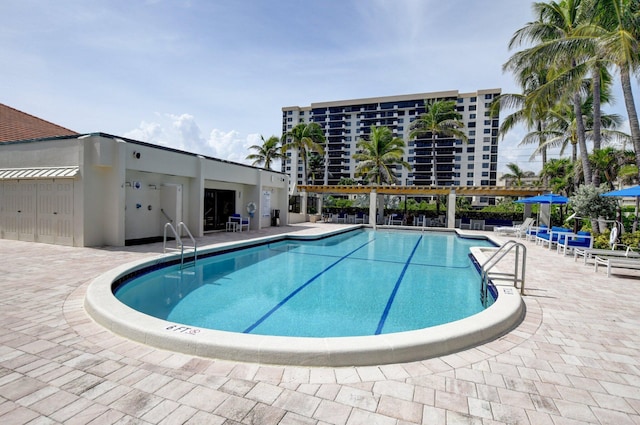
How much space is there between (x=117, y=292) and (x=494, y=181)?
72.8 meters

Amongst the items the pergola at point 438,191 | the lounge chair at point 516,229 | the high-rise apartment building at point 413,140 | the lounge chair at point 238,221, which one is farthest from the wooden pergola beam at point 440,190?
the high-rise apartment building at point 413,140

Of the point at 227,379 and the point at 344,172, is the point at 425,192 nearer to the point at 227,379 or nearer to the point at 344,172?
the point at 227,379

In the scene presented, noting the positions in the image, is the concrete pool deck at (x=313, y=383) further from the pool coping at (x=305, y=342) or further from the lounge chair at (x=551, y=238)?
the lounge chair at (x=551, y=238)

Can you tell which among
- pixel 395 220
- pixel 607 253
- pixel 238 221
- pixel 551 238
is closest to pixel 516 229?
pixel 551 238

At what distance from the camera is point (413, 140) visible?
219 ft

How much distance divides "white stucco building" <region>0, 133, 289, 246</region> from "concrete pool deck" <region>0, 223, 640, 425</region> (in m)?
6.52

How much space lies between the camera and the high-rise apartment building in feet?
220

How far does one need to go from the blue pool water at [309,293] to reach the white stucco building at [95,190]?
141 inches

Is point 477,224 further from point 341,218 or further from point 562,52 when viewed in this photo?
point 562,52

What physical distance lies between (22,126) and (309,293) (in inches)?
703

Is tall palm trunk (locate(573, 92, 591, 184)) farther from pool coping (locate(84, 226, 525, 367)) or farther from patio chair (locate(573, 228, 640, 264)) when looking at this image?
pool coping (locate(84, 226, 525, 367))

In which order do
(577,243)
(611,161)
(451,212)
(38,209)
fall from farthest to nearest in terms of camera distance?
(451,212)
(611,161)
(577,243)
(38,209)

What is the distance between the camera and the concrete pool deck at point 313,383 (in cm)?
234

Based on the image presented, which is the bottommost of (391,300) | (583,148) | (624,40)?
(391,300)
